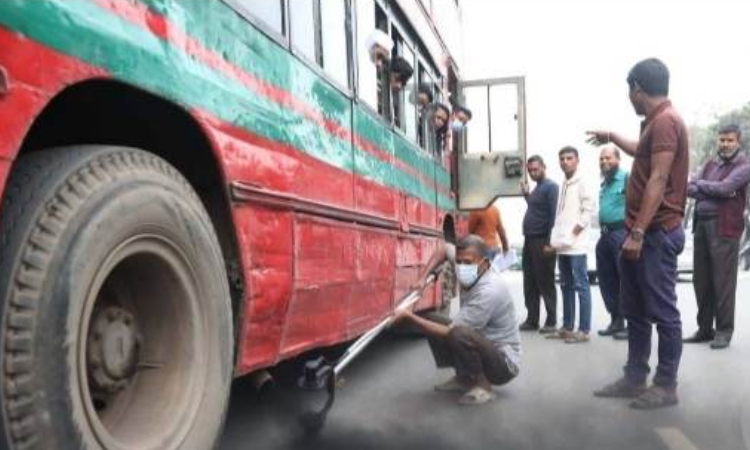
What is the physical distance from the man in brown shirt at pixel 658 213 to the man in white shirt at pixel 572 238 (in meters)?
2.18

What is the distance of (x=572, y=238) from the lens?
247 inches

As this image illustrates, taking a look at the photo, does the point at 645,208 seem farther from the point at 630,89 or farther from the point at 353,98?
the point at 353,98

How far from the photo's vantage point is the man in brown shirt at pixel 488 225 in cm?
780

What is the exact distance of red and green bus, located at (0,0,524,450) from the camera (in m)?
1.52

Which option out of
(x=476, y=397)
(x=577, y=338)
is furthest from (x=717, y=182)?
(x=476, y=397)

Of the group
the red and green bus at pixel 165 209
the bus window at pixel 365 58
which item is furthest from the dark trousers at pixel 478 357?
the bus window at pixel 365 58

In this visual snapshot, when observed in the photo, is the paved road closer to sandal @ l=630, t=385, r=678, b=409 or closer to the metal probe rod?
sandal @ l=630, t=385, r=678, b=409

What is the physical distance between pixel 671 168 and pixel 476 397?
1.52 metres

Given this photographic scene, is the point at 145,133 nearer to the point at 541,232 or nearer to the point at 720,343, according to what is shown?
the point at 720,343

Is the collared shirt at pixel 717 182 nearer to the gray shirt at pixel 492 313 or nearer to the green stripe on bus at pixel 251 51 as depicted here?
the gray shirt at pixel 492 313

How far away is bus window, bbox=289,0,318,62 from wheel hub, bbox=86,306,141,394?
1.31 meters

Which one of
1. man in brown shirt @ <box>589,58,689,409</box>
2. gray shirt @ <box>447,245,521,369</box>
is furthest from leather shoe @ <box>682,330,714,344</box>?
gray shirt @ <box>447,245,521,369</box>

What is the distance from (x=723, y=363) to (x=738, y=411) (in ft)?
4.17

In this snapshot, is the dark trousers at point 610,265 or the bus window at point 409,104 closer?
the bus window at point 409,104
